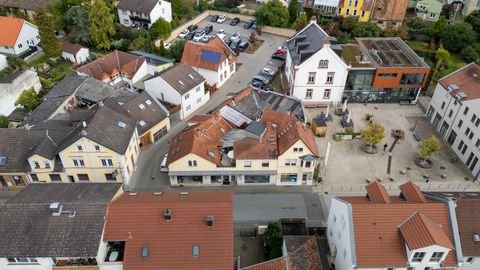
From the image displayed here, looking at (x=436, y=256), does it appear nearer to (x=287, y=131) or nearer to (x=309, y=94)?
(x=287, y=131)

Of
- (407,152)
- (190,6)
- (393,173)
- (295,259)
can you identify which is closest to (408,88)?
(407,152)

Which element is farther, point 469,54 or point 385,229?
point 469,54

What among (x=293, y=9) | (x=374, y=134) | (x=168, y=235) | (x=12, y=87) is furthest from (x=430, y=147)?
(x=12, y=87)

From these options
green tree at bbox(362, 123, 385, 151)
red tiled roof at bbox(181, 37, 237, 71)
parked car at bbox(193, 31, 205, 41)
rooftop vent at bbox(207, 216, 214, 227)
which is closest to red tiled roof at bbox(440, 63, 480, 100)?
green tree at bbox(362, 123, 385, 151)

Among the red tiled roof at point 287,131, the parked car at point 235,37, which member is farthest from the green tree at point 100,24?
the red tiled roof at point 287,131

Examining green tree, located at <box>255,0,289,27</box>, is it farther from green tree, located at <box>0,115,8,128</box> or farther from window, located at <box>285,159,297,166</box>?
green tree, located at <box>0,115,8,128</box>

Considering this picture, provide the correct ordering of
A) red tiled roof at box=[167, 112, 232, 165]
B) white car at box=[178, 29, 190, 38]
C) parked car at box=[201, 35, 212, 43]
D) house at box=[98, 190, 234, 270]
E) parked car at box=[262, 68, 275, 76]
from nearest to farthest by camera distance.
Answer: house at box=[98, 190, 234, 270], red tiled roof at box=[167, 112, 232, 165], parked car at box=[262, 68, 275, 76], parked car at box=[201, 35, 212, 43], white car at box=[178, 29, 190, 38]
